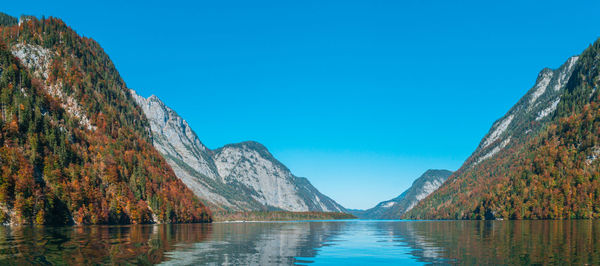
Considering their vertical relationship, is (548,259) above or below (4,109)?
below

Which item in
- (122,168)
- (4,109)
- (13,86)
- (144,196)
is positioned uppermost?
(13,86)

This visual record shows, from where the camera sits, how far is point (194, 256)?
41.9 meters

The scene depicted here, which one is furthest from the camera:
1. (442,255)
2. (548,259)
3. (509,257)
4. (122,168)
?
(122,168)

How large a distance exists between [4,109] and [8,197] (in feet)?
167

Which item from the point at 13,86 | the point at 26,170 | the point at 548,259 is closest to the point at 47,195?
the point at 26,170

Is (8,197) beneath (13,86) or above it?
beneath

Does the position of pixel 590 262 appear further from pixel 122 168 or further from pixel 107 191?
Answer: pixel 122 168

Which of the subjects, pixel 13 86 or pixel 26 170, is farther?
pixel 13 86

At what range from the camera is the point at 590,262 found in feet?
113

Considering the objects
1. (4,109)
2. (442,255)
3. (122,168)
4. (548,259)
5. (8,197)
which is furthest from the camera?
(122,168)

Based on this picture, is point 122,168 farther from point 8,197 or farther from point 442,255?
point 442,255

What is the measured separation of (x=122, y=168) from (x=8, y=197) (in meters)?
79.7

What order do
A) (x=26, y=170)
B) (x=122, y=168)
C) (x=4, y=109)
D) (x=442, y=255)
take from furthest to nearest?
(x=122, y=168) < (x=4, y=109) < (x=26, y=170) < (x=442, y=255)

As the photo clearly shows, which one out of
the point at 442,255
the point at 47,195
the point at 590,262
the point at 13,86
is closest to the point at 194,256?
the point at 442,255
